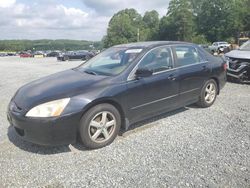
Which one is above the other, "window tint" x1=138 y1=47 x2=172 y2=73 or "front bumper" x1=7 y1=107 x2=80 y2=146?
"window tint" x1=138 y1=47 x2=172 y2=73

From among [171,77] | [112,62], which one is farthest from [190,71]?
[112,62]

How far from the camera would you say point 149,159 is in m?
3.70

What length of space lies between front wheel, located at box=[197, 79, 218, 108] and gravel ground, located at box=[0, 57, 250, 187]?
738 mm

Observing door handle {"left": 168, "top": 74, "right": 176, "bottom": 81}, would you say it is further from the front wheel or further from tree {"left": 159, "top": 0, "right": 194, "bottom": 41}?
tree {"left": 159, "top": 0, "right": 194, "bottom": 41}

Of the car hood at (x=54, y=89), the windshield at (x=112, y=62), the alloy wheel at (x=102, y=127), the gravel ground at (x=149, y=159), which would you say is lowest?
the gravel ground at (x=149, y=159)

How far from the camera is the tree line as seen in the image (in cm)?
6875

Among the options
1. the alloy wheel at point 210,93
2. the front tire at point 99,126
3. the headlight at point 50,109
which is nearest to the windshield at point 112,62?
the front tire at point 99,126

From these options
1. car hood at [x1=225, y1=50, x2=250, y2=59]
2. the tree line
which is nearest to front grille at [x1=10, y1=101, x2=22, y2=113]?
car hood at [x1=225, y1=50, x2=250, y2=59]

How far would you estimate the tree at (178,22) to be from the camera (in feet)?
230

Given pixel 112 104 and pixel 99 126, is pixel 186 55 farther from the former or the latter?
pixel 99 126

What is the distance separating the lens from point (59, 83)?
437 centimetres

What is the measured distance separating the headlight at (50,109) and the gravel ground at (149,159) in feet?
2.02

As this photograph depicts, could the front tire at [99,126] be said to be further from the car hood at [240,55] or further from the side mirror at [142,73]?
the car hood at [240,55]

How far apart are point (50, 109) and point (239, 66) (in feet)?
22.6
